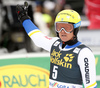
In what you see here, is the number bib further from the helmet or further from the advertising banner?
the advertising banner

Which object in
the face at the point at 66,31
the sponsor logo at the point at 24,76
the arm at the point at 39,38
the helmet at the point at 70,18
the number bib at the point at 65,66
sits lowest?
the sponsor logo at the point at 24,76

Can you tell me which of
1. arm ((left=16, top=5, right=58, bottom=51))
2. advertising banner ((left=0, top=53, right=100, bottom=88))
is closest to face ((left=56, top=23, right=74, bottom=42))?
arm ((left=16, top=5, right=58, bottom=51))

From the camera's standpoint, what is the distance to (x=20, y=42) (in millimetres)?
7770

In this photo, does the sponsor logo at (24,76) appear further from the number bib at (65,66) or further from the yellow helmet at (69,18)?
the yellow helmet at (69,18)

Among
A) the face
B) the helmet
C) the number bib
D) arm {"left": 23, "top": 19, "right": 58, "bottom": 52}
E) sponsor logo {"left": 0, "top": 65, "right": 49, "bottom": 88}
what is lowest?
sponsor logo {"left": 0, "top": 65, "right": 49, "bottom": 88}

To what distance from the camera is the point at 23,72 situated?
399 centimetres

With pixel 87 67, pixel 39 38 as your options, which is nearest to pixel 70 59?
pixel 87 67

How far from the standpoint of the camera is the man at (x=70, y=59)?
277 centimetres

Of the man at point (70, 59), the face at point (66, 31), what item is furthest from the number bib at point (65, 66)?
the face at point (66, 31)

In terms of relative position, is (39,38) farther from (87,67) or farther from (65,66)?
(87,67)

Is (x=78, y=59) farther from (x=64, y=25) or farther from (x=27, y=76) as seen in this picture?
(x=27, y=76)

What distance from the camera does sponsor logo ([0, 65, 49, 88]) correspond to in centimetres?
397

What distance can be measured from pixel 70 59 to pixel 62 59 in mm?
106

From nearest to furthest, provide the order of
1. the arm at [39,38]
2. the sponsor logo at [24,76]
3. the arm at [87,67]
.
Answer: the arm at [87,67]
the arm at [39,38]
the sponsor logo at [24,76]
